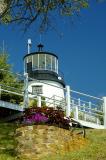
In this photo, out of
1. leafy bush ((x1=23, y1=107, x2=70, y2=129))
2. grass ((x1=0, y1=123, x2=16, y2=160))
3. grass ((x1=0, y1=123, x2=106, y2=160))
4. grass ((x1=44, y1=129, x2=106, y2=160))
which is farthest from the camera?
leafy bush ((x1=23, y1=107, x2=70, y2=129))

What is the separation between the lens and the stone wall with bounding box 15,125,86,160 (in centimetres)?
1964

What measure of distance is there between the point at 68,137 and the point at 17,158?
2354 mm

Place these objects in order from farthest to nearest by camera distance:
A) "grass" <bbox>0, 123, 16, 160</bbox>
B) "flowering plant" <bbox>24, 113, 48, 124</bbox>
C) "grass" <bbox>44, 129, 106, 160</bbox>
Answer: "flowering plant" <bbox>24, 113, 48, 124</bbox>, "grass" <bbox>0, 123, 16, 160</bbox>, "grass" <bbox>44, 129, 106, 160</bbox>

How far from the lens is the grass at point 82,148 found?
18577 mm

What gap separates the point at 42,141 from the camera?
20.0 meters

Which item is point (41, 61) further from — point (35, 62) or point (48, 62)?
point (48, 62)

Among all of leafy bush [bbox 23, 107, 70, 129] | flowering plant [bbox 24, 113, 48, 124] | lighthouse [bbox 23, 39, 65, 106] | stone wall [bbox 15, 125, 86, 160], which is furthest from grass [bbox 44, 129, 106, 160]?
lighthouse [bbox 23, 39, 65, 106]

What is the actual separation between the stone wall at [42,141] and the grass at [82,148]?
35cm

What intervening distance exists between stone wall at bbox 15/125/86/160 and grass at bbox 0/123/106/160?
35 cm

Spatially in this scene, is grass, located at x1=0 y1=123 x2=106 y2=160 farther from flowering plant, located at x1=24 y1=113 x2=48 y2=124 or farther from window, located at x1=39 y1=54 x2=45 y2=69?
window, located at x1=39 y1=54 x2=45 y2=69

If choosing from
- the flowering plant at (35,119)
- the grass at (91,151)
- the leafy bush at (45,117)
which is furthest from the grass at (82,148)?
the leafy bush at (45,117)

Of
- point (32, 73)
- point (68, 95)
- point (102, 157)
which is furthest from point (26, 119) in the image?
point (32, 73)

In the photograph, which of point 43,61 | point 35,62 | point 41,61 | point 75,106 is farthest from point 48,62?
point 75,106

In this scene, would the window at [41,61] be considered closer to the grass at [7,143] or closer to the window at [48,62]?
the window at [48,62]
